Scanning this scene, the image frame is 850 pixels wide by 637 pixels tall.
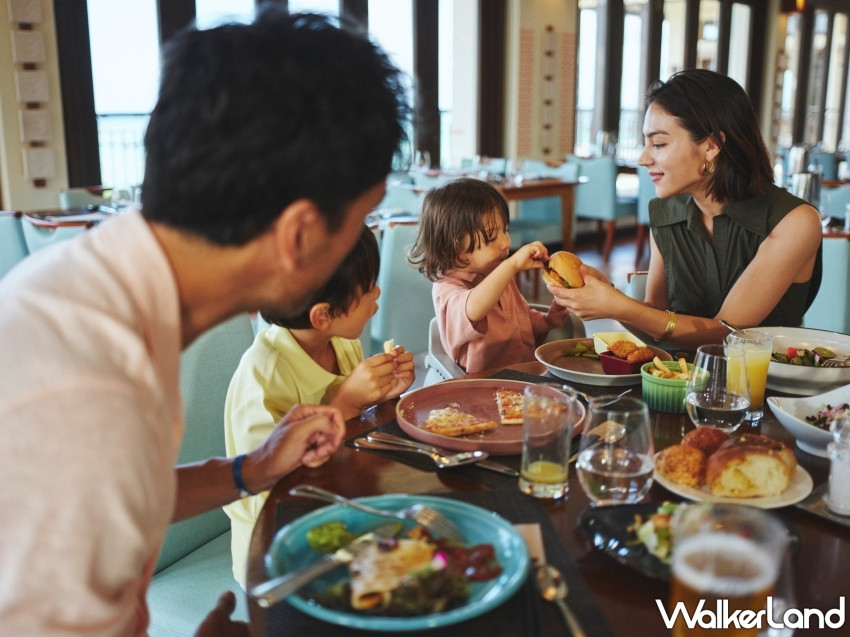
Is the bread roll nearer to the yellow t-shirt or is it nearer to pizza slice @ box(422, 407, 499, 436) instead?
pizza slice @ box(422, 407, 499, 436)

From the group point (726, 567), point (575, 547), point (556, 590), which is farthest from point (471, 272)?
point (726, 567)

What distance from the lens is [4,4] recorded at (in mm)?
4785

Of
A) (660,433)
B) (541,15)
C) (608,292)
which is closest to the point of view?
(660,433)

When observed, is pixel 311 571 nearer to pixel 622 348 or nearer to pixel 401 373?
pixel 401 373

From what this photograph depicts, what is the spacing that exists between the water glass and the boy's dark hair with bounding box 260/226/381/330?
541 mm

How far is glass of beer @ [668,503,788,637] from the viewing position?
669mm

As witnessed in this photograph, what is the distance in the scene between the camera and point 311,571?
0.85 m

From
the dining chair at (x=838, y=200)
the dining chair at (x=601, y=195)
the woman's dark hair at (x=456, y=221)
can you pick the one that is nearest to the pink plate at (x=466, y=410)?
the woman's dark hair at (x=456, y=221)

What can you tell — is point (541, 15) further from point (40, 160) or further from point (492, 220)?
point (492, 220)

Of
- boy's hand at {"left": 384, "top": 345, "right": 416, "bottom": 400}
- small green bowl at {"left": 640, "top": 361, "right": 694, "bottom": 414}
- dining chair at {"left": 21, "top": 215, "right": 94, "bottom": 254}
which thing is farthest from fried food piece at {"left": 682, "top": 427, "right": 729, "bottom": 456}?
dining chair at {"left": 21, "top": 215, "right": 94, "bottom": 254}

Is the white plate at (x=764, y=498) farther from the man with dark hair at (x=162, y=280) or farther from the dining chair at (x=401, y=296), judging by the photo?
the dining chair at (x=401, y=296)

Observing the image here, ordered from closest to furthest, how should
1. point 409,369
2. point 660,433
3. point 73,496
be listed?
point 73,496, point 660,433, point 409,369

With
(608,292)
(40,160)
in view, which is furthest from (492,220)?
(40,160)

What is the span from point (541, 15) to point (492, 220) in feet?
22.1
